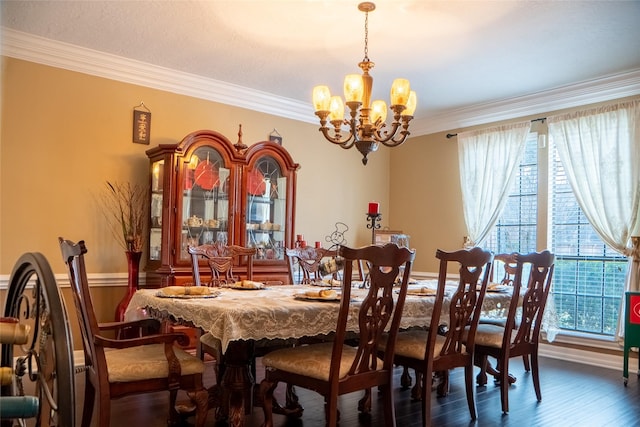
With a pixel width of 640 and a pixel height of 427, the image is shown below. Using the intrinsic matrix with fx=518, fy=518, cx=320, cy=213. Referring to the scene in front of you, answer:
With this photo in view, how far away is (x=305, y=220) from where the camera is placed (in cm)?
563

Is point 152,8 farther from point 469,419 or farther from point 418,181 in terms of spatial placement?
point 418,181

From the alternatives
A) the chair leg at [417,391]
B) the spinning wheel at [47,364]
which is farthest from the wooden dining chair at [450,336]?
the spinning wheel at [47,364]

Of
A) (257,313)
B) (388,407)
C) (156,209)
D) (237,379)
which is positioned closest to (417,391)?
(388,407)

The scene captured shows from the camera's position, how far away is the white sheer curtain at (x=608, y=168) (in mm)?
4344

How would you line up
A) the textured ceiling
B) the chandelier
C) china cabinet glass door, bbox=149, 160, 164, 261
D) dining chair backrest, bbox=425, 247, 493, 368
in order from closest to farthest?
dining chair backrest, bbox=425, 247, 493, 368
the chandelier
the textured ceiling
china cabinet glass door, bbox=149, 160, 164, 261

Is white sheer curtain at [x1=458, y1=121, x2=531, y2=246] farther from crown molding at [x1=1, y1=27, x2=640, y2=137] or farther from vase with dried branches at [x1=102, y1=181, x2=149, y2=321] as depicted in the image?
vase with dried branches at [x1=102, y1=181, x2=149, y2=321]

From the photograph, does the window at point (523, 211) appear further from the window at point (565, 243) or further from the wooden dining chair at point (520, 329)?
the wooden dining chair at point (520, 329)

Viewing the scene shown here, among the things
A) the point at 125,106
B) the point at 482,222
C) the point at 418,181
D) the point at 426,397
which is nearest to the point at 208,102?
the point at 125,106

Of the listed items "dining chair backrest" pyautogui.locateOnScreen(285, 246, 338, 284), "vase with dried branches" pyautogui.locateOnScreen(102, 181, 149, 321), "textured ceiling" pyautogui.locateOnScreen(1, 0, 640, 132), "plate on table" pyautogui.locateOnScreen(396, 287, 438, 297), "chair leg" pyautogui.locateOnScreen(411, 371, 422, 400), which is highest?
"textured ceiling" pyautogui.locateOnScreen(1, 0, 640, 132)

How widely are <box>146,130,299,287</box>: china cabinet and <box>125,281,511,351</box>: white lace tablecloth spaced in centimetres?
147

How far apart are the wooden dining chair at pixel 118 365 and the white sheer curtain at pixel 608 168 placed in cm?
370

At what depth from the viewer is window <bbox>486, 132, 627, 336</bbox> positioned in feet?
15.2

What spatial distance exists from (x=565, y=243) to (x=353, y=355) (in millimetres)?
3302

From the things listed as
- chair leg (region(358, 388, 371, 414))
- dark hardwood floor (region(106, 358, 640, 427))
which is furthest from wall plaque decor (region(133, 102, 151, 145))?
chair leg (region(358, 388, 371, 414))
